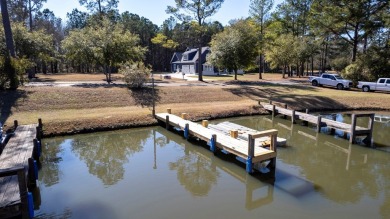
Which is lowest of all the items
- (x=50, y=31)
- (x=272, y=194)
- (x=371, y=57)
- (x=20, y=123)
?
(x=272, y=194)

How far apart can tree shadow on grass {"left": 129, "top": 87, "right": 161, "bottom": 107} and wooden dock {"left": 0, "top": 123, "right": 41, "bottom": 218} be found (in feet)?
29.0

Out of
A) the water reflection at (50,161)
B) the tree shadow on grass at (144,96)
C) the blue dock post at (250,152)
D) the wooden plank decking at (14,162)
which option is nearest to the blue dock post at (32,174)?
the wooden plank decking at (14,162)

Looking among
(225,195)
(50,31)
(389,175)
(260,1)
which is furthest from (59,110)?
(50,31)

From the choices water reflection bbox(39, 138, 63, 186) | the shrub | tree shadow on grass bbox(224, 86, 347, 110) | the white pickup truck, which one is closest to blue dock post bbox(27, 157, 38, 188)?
water reflection bbox(39, 138, 63, 186)

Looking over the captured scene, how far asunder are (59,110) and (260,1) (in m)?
32.6

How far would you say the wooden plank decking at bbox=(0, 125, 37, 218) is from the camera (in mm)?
7051

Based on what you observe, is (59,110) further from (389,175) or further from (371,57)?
(371,57)

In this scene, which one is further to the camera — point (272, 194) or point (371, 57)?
point (371, 57)

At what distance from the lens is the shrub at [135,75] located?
2478cm

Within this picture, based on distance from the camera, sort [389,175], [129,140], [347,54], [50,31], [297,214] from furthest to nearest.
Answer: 1. [347,54]
2. [50,31]
3. [129,140]
4. [389,175]
5. [297,214]

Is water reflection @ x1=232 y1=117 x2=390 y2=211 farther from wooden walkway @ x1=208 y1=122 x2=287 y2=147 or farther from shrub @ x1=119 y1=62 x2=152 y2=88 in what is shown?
shrub @ x1=119 y1=62 x2=152 y2=88

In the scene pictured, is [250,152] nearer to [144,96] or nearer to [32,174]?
[32,174]

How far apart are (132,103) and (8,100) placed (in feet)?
27.1

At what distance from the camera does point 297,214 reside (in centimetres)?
782
